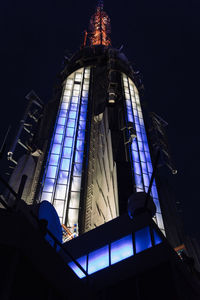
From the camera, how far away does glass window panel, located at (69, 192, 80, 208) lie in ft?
102

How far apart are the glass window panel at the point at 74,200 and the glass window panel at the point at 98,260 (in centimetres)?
1533

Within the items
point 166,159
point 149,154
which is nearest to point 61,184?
point 149,154

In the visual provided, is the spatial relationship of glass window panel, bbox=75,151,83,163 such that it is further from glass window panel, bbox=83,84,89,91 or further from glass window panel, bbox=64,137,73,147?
glass window panel, bbox=83,84,89,91

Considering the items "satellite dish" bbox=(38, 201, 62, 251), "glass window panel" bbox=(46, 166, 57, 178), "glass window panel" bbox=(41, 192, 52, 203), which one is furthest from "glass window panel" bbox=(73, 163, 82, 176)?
"satellite dish" bbox=(38, 201, 62, 251)

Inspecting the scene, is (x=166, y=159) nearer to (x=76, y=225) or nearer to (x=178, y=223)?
(x=178, y=223)

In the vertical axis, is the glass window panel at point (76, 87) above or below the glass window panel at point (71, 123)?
above

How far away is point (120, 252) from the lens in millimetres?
14984

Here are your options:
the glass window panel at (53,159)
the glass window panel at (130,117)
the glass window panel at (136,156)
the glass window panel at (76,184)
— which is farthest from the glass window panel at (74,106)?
the glass window panel at (76,184)

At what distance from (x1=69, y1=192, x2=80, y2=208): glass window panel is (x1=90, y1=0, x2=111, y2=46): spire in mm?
38051

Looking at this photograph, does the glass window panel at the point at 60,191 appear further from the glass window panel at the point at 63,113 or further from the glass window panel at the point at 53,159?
the glass window panel at the point at 63,113

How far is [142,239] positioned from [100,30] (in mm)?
57903

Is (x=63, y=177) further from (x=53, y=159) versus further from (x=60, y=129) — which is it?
(x=60, y=129)

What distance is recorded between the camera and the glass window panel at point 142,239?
14.4 m

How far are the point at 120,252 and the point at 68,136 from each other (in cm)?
2507
